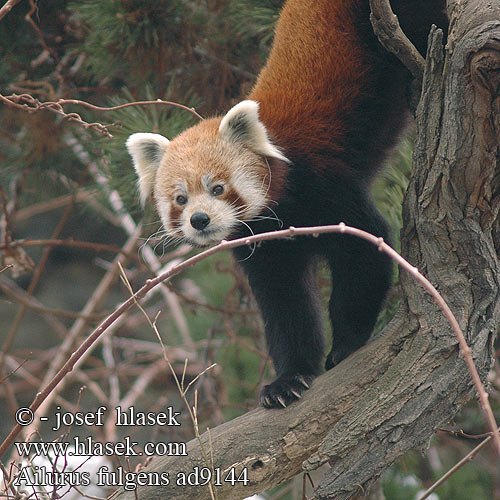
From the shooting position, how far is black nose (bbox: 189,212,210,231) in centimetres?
240

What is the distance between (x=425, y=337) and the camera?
214cm

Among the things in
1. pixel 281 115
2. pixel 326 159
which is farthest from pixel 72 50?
pixel 326 159

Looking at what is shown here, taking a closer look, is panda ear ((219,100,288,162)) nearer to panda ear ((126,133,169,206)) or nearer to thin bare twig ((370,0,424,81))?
panda ear ((126,133,169,206))

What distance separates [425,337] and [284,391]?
1.90 feet

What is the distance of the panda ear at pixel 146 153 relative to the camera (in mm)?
2719

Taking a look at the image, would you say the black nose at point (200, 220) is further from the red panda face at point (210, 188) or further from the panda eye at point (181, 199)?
the panda eye at point (181, 199)

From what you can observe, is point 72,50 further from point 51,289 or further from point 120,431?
point 51,289

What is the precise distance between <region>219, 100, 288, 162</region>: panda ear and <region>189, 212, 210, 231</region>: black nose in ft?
1.17

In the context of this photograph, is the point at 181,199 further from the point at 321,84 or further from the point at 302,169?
the point at 321,84

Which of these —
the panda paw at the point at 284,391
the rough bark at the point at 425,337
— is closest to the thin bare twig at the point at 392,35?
the rough bark at the point at 425,337

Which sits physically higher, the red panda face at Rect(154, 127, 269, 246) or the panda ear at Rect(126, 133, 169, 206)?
the panda ear at Rect(126, 133, 169, 206)

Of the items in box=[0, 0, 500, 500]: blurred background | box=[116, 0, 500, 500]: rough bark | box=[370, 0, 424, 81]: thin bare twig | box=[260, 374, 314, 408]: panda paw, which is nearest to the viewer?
box=[116, 0, 500, 500]: rough bark

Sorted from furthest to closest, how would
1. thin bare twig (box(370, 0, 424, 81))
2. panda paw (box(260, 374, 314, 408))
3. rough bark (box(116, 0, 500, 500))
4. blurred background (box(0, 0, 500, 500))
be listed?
blurred background (box(0, 0, 500, 500)) < panda paw (box(260, 374, 314, 408)) < thin bare twig (box(370, 0, 424, 81)) < rough bark (box(116, 0, 500, 500))

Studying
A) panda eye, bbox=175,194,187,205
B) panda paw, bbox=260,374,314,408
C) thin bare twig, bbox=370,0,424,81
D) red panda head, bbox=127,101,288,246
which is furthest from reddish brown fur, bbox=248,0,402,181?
panda paw, bbox=260,374,314,408
